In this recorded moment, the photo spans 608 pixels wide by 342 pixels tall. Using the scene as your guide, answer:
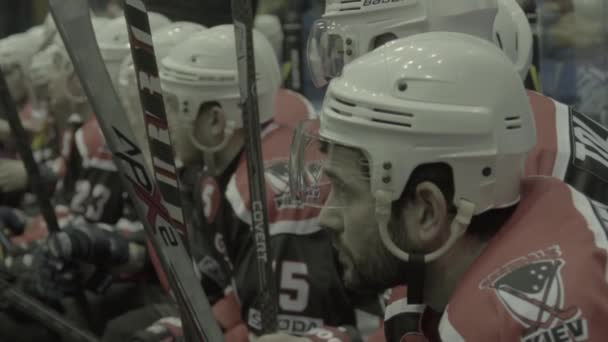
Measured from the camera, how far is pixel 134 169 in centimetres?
89

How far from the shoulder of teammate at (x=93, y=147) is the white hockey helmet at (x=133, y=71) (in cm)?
37

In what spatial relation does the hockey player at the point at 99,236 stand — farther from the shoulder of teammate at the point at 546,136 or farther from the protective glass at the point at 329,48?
the shoulder of teammate at the point at 546,136

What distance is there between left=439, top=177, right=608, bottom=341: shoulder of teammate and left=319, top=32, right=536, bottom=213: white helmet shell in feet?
0.21

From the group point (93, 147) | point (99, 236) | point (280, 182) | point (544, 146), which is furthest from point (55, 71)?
point (544, 146)

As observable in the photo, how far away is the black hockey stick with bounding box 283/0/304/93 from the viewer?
3127mm

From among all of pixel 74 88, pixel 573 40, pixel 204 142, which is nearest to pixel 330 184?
pixel 204 142

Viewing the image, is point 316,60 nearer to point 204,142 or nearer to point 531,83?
point 204,142

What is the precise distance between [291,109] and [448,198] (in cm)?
128

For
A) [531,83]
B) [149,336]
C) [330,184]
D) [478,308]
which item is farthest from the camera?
[531,83]

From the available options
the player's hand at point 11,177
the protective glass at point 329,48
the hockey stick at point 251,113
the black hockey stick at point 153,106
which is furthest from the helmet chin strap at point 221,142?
the player's hand at point 11,177

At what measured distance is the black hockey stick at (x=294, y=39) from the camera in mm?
3127

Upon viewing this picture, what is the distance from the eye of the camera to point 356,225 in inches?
45.4

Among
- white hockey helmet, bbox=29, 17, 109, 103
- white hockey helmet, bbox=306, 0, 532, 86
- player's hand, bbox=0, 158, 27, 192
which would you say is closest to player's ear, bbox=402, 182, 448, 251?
white hockey helmet, bbox=306, 0, 532, 86

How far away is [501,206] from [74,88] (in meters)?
2.20
